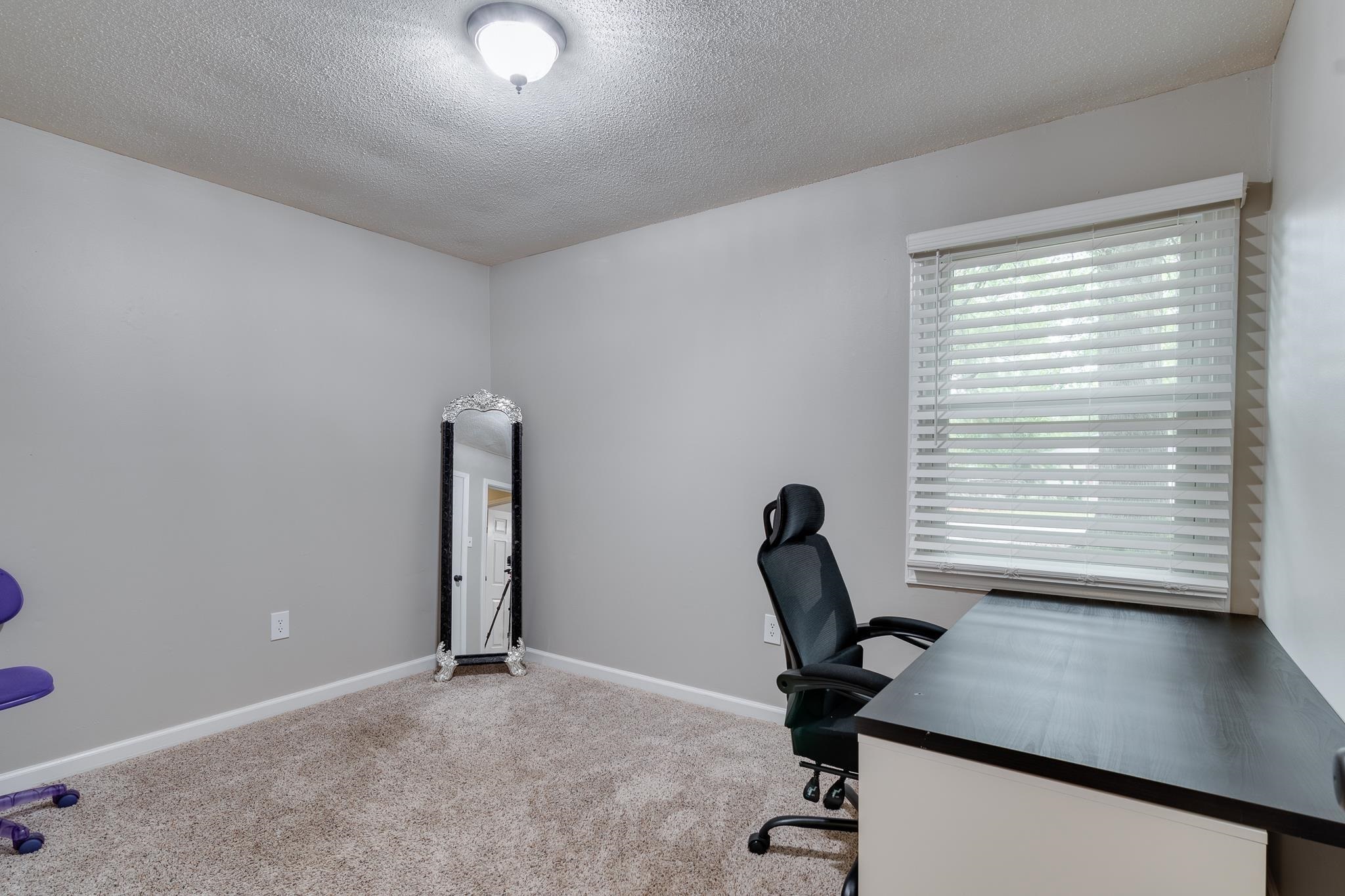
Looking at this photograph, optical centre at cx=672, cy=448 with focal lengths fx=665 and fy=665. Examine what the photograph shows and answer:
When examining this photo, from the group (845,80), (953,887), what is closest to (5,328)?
(845,80)

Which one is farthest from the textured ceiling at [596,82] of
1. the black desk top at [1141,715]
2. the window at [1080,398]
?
the black desk top at [1141,715]

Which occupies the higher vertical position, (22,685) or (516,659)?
(22,685)

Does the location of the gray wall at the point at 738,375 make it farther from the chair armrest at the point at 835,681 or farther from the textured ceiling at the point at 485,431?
the chair armrest at the point at 835,681

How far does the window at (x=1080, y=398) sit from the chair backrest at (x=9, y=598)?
323 centimetres

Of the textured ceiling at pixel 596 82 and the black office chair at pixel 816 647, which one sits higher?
the textured ceiling at pixel 596 82

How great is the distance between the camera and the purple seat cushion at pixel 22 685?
1971 mm

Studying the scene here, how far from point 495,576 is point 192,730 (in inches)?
58.8

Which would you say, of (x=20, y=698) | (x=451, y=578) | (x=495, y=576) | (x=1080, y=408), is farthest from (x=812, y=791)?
(x=20, y=698)

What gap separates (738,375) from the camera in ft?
10.5

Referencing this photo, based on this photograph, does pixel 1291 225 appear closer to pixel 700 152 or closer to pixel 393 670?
pixel 700 152

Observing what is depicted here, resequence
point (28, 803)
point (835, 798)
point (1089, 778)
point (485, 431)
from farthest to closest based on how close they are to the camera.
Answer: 1. point (485, 431)
2. point (28, 803)
3. point (835, 798)
4. point (1089, 778)

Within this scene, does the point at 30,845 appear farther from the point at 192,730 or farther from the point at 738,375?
the point at 738,375

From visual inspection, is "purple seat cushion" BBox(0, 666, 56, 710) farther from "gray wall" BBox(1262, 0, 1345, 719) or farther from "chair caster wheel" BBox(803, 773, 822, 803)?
"gray wall" BBox(1262, 0, 1345, 719)

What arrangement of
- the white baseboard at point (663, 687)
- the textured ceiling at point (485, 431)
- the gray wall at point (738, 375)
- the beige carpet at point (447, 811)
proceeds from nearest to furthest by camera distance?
the beige carpet at point (447, 811)
the gray wall at point (738, 375)
the white baseboard at point (663, 687)
the textured ceiling at point (485, 431)
